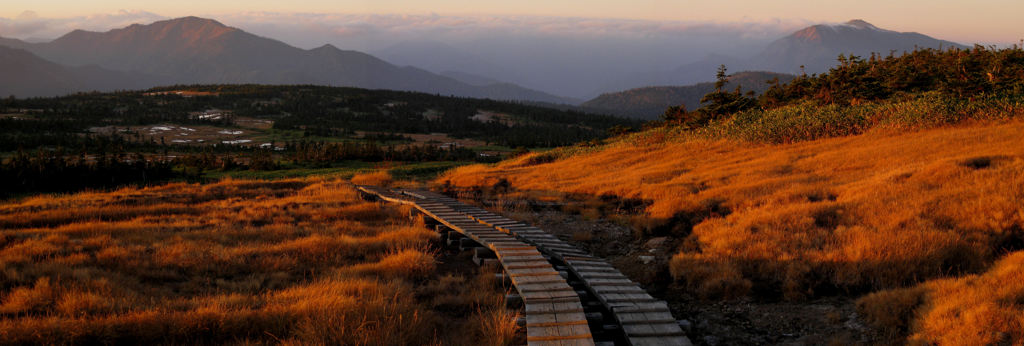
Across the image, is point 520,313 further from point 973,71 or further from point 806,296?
point 973,71

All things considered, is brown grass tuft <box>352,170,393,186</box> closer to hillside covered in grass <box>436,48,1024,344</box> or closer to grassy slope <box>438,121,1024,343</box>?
hillside covered in grass <box>436,48,1024,344</box>

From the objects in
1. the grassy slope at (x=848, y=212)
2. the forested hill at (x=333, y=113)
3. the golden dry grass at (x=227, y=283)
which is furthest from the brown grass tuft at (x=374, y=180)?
the forested hill at (x=333, y=113)

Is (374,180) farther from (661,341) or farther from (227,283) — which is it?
(661,341)

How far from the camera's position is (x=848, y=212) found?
10.4 metres

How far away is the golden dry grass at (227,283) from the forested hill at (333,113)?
271ft

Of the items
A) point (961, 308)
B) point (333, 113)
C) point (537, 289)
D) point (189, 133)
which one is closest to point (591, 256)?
point (537, 289)

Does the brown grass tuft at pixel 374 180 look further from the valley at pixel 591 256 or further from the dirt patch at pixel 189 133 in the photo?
the dirt patch at pixel 189 133

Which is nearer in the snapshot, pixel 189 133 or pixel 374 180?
pixel 374 180

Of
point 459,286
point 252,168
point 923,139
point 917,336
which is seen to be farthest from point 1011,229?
point 252,168

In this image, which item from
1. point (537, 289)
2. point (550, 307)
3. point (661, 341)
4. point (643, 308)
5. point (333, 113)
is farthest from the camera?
point (333, 113)

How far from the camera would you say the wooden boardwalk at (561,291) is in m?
5.59

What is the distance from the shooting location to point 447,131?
134 m

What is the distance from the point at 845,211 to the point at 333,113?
14961cm

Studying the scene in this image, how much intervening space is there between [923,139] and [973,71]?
569 inches
